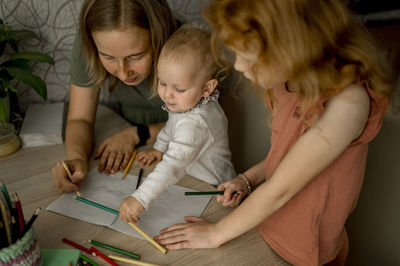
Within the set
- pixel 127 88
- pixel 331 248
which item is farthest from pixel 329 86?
pixel 127 88

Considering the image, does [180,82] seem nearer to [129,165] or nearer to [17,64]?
[129,165]

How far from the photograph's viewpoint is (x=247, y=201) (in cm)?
73

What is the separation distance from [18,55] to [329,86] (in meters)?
0.96

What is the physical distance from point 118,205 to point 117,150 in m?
0.22

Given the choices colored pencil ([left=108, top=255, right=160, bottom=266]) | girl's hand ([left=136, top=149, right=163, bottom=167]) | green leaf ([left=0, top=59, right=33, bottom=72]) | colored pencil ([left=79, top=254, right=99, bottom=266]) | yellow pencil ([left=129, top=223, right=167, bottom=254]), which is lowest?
girl's hand ([left=136, top=149, right=163, bottom=167])

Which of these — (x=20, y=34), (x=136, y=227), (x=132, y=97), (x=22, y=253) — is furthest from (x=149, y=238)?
(x=20, y=34)

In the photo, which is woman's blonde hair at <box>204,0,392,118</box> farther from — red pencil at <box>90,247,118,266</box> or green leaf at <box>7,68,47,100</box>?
green leaf at <box>7,68,47,100</box>

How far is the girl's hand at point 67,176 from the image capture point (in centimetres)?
92

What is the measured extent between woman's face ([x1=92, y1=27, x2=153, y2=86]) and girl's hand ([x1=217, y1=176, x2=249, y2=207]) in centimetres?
42

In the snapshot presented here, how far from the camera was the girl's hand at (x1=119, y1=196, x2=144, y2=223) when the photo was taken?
0.80 metres

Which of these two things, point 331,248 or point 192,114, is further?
point 192,114

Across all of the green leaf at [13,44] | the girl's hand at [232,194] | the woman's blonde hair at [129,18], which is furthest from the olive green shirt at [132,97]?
the girl's hand at [232,194]

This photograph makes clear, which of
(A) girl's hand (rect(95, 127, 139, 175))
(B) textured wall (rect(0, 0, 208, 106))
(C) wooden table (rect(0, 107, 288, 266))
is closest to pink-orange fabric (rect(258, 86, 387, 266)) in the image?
(C) wooden table (rect(0, 107, 288, 266))

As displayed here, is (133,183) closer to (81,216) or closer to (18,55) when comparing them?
(81,216)
